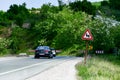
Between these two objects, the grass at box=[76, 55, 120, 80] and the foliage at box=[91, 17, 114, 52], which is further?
the foliage at box=[91, 17, 114, 52]

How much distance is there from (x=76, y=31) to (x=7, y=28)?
23462 mm

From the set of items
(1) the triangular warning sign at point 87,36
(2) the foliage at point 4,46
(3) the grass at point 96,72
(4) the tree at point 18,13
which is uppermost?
(4) the tree at point 18,13

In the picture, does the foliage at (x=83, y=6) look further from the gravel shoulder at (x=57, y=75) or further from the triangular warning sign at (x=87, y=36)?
the gravel shoulder at (x=57, y=75)

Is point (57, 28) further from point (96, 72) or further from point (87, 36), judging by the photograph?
point (96, 72)

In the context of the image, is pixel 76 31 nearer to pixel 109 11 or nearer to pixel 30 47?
pixel 30 47

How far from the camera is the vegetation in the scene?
66569 millimetres

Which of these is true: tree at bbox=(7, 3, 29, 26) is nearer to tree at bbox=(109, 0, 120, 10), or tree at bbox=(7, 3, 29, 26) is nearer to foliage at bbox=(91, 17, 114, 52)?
tree at bbox=(109, 0, 120, 10)

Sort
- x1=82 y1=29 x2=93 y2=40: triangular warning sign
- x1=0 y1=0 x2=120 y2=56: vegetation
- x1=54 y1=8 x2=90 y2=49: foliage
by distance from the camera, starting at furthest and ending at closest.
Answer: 1. x1=54 y1=8 x2=90 y2=49: foliage
2. x1=0 y1=0 x2=120 y2=56: vegetation
3. x1=82 y1=29 x2=93 y2=40: triangular warning sign

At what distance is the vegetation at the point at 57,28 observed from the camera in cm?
6657

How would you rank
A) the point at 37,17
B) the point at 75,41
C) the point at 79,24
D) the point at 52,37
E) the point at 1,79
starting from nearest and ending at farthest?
the point at 1,79 < the point at 75,41 < the point at 79,24 < the point at 52,37 < the point at 37,17

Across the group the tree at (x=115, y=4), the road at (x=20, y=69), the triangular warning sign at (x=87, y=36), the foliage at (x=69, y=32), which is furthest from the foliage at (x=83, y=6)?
the triangular warning sign at (x=87, y=36)

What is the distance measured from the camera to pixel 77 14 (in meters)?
98.5

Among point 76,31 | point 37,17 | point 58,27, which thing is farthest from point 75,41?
point 37,17

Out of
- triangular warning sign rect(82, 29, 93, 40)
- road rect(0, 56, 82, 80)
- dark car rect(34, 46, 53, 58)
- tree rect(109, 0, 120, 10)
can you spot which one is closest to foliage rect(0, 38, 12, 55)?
dark car rect(34, 46, 53, 58)
